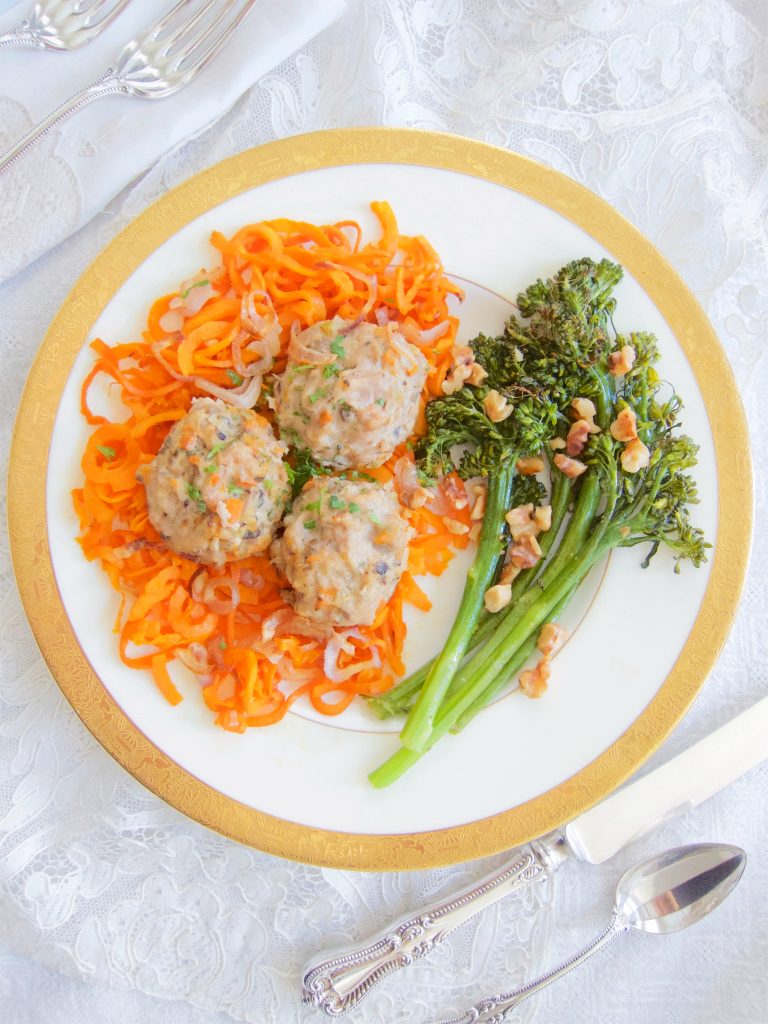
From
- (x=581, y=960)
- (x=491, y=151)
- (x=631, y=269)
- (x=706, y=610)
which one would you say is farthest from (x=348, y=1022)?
(x=491, y=151)

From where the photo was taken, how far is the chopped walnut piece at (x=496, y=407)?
357cm

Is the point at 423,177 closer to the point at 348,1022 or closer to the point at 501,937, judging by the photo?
the point at 501,937

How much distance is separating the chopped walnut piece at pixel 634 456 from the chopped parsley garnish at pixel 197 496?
1.78 metres

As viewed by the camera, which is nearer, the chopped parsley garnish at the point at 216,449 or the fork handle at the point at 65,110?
the chopped parsley garnish at the point at 216,449

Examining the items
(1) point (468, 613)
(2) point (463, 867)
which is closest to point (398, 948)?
(2) point (463, 867)

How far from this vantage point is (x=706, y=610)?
3.73 m

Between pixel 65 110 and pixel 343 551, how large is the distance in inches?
103

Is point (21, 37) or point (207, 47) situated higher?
point (207, 47)

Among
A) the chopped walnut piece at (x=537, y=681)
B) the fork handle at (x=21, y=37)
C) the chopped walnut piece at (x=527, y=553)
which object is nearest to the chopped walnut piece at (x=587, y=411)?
the chopped walnut piece at (x=527, y=553)

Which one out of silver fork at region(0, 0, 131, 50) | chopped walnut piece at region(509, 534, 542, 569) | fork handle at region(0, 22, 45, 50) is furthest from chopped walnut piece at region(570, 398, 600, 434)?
fork handle at region(0, 22, 45, 50)

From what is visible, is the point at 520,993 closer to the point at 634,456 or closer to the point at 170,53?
the point at 634,456

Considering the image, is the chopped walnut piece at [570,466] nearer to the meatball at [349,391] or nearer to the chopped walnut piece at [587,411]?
the chopped walnut piece at [587,411]

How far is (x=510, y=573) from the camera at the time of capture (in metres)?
3.72

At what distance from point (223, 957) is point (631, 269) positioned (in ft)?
12.4
